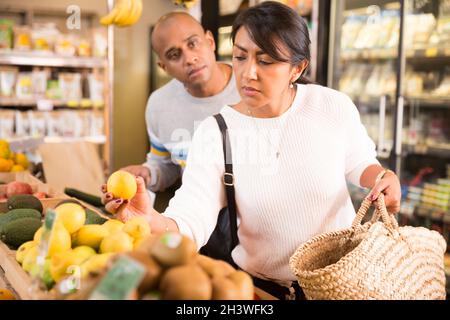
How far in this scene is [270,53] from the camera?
175 centimetres

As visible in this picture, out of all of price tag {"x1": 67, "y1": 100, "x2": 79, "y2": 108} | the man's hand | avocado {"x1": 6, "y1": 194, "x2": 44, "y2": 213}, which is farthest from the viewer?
price tag {"x1": 67, "y1": 100, "x2": 79, "y2": 108}

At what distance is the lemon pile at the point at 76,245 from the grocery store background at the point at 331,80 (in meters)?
2.05

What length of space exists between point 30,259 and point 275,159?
0.85m

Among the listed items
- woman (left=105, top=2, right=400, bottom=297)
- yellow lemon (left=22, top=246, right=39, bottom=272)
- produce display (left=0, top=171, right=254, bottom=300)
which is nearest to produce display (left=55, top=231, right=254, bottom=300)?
produce display (left=0, top=171, right=254, bottom=300)

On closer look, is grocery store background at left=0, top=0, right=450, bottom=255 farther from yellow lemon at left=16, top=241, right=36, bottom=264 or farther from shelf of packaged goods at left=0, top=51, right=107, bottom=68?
yellow lemon at left=16, top=241, right=36, bottom=264

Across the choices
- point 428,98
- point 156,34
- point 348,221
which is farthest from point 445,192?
point 156,34

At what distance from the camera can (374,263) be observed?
1.42m

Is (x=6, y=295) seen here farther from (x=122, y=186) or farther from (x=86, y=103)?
(x=86, y=103)

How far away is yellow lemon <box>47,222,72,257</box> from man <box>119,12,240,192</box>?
3.96 ft

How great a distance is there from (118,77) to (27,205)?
492 centimetres

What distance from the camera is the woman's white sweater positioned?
1.86m

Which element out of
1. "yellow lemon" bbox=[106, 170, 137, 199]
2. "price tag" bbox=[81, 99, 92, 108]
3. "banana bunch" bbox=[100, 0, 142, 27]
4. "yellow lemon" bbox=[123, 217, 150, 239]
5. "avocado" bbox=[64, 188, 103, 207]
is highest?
"banana bunch" bbox=[100, 0, 142, 27]

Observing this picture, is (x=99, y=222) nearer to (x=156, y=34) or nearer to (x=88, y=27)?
(x=156, y=34)

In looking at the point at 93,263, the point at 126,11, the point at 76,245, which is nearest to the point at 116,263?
the point at 93,263
